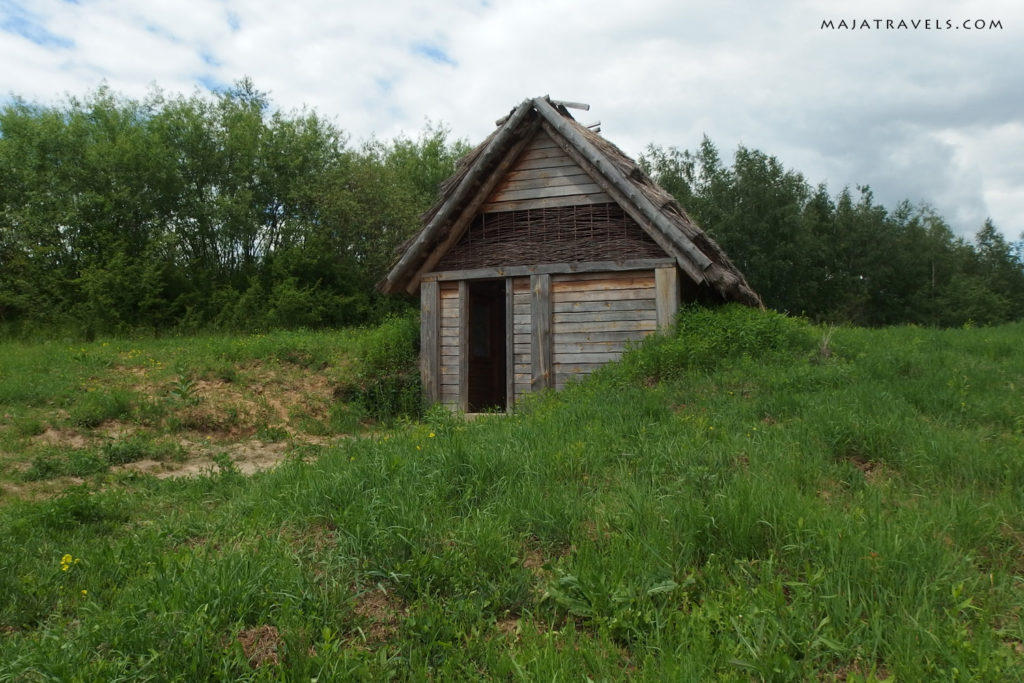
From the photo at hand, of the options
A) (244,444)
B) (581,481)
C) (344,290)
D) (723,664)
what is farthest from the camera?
(344,290)

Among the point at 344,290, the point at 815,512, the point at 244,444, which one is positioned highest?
the point at 344,290

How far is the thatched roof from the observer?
9656 mm

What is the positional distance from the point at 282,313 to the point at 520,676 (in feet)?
64.6

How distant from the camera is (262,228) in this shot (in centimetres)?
2720

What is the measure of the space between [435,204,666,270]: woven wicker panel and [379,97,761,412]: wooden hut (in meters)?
0.02

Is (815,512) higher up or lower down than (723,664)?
higher up

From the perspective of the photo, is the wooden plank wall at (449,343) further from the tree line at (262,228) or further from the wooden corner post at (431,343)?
the tree line at (262,228)

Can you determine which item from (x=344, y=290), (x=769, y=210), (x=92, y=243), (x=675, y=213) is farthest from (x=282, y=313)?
(x=769, y=210)

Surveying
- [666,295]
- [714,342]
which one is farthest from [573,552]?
[666,295]

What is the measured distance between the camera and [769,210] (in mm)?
34438

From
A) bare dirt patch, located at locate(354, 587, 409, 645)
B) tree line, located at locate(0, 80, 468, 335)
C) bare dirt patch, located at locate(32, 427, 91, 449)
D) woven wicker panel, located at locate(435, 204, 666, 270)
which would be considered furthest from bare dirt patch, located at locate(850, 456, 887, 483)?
tree line, located at locate(0, 80, 468, 335)

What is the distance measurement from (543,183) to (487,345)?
429 cm

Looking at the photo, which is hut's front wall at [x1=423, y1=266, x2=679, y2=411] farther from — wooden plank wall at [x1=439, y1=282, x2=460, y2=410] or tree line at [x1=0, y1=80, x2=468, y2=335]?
tree line at [x1=0, y1=80, x2=468, y2=335]

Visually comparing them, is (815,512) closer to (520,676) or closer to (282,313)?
(520,676)
